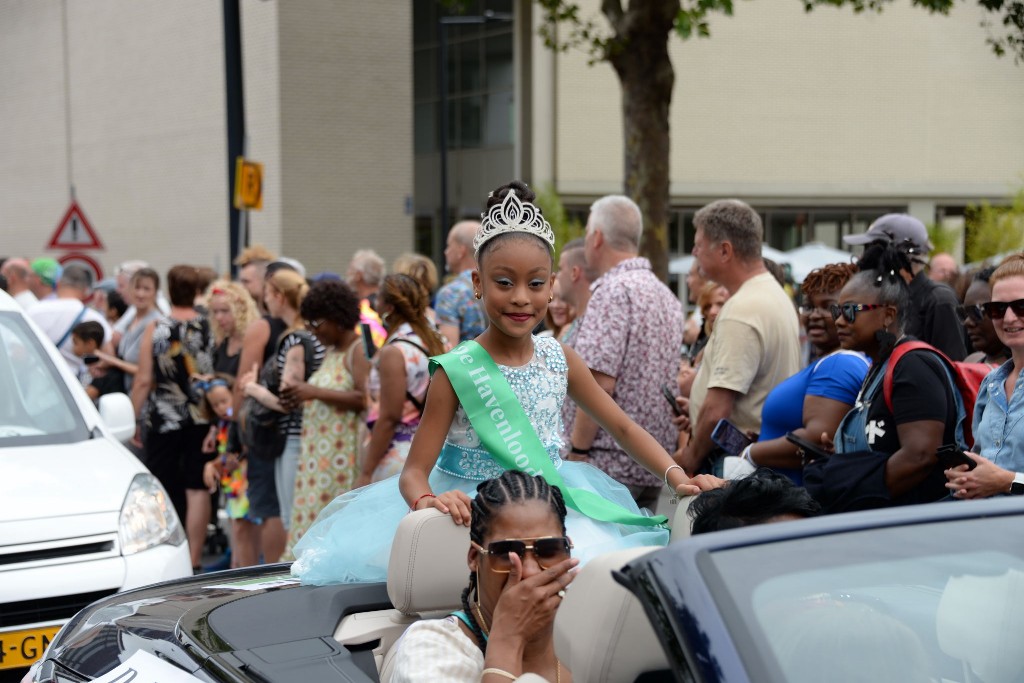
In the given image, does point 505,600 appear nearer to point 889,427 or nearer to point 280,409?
point 889,427

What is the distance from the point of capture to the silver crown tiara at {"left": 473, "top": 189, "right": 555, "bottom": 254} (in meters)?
3.35

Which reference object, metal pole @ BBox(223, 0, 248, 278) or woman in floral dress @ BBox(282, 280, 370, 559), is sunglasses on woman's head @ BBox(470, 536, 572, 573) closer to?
woman in floral dress @ BBox(282, 280, 370, 559)

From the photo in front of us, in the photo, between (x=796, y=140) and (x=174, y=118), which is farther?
(x=796, y=140)

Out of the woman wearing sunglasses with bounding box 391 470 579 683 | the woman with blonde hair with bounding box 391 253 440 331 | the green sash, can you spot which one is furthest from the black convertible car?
the woman with blonde hair with bounding box 391 253 440 331

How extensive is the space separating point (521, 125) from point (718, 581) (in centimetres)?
3063

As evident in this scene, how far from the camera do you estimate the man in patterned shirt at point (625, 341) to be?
540 cm

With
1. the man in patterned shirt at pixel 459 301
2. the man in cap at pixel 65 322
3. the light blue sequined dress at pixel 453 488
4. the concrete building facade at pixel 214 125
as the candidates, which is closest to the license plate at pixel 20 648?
the light blue sequined dress at pixel 453 488

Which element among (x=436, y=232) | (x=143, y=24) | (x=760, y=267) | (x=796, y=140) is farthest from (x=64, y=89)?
(x=760, y=267)

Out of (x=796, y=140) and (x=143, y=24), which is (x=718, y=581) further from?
(x=796, y=140)

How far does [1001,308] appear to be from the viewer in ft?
13.0

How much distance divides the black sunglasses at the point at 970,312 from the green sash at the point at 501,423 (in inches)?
104

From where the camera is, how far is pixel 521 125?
31.8 metres

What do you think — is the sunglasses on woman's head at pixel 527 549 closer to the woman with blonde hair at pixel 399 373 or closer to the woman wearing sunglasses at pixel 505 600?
the woman wearing sunglasses at pixel 505 600

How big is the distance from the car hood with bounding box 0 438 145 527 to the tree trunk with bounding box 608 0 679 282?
885cm
